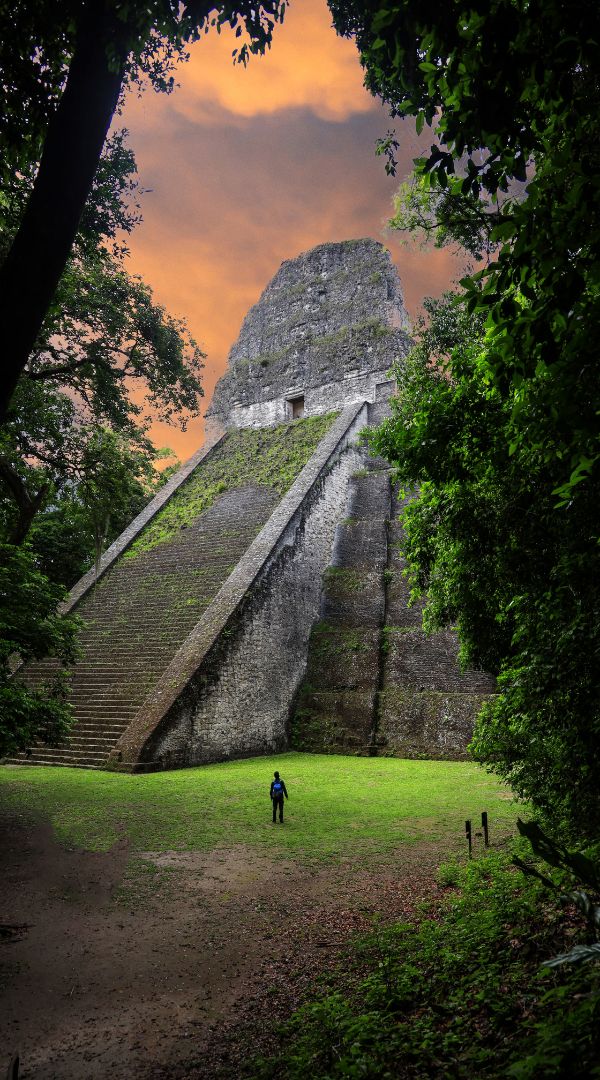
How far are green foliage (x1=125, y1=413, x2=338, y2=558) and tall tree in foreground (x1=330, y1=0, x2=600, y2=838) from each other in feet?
41.8

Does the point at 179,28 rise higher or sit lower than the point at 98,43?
higher

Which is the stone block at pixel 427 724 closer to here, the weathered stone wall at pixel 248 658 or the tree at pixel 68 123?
the weathered stone wall at pixel 248 658

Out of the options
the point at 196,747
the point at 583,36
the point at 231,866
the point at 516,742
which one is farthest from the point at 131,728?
the point at 583,36

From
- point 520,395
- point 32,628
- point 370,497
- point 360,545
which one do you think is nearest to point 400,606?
point 360,545

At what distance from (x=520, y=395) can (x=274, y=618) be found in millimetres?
10134

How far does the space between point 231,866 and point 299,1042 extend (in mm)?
2861

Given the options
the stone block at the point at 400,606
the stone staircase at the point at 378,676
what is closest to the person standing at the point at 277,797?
the stone staircase at the point at 378,676

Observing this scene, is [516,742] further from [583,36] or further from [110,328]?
[110,328]

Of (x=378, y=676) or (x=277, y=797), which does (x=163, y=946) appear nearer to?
(x=277, y=797)

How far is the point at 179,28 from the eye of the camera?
389 cm

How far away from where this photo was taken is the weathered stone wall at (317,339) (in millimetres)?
22422

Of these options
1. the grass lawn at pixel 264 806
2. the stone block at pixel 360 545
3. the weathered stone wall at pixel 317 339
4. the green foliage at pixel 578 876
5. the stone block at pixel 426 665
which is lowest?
the grass lawn at pixel 264 806

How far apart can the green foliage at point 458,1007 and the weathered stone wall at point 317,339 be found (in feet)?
64.3

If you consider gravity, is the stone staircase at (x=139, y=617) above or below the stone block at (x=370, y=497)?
below
